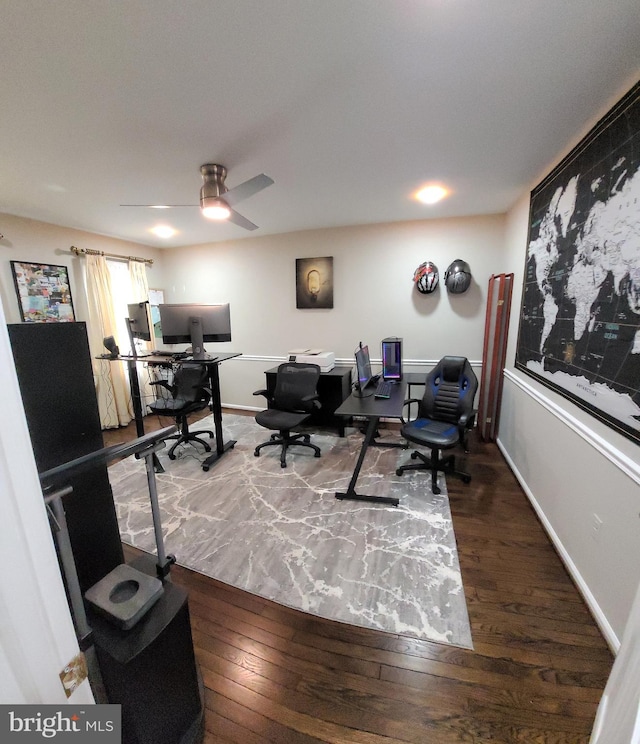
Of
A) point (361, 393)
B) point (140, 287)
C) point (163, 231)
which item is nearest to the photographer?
point (361, 393)

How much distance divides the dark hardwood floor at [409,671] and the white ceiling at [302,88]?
2.62 m

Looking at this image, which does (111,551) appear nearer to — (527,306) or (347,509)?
(347,509)

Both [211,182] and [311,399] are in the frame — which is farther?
[311,399]

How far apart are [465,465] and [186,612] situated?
2731mm

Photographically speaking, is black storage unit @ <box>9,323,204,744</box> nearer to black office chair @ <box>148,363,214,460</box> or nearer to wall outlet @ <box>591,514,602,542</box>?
wall outlet @ <box>591,514,602,542</box>

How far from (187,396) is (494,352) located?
355cm

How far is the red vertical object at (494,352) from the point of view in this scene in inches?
121

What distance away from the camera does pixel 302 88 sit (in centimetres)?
144

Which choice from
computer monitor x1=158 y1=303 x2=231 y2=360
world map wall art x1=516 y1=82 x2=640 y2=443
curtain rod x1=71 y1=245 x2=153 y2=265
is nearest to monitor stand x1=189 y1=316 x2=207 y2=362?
computer monitor x1=158 y1=303 x2=231 y2=360

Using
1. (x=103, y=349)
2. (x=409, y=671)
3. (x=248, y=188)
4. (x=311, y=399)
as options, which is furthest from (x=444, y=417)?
(x=103, y=349)

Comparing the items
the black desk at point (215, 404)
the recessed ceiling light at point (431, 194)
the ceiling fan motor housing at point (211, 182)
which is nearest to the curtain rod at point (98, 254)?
the black desk at point (215, 404)

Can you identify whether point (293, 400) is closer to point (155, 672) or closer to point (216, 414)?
point (216, 414)

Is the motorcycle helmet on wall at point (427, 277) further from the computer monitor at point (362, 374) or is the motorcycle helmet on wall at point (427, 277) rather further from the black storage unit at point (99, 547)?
the black storage unit at point (99, 547)

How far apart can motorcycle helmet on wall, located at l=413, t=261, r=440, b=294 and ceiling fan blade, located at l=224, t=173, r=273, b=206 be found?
7.42ft
